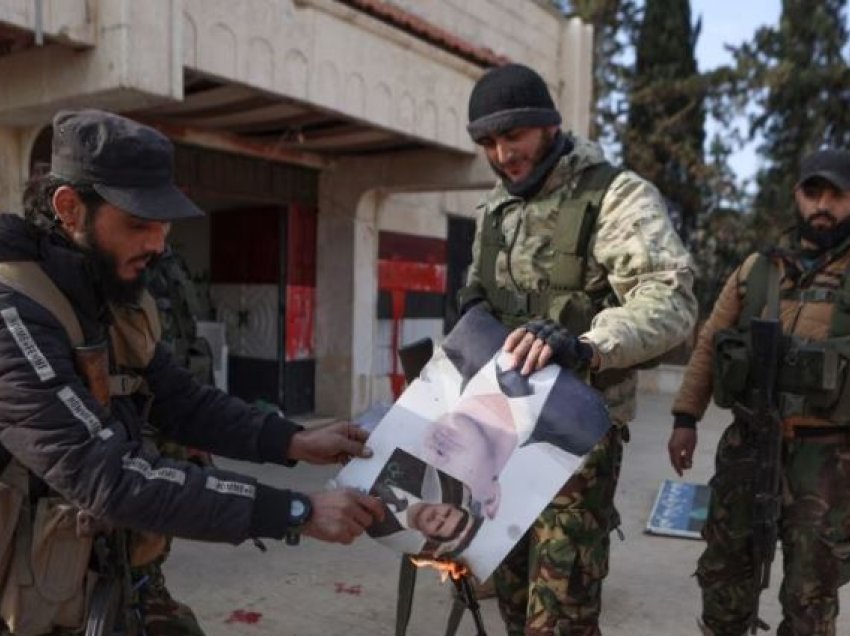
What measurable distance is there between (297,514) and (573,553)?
833mm

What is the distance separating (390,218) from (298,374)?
1756 millimetres

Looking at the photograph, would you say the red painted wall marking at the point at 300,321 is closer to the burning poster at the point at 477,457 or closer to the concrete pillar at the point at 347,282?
the concrete pillar at the point at 347,282

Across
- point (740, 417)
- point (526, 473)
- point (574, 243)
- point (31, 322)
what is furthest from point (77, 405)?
point (740, 417)

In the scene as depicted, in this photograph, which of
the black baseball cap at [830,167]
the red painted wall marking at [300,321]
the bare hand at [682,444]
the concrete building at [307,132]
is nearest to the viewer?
the black baseball cap at [830,167]

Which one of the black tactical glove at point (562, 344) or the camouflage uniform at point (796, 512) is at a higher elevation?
the black tactical glove at point (562, 344)

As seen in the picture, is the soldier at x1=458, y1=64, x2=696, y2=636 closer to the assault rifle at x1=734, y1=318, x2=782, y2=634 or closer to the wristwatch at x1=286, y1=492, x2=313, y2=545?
the assault rifle at x1=734, y1=318, x2=782, y2=634

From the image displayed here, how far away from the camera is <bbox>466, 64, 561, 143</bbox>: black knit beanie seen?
79.2 inches

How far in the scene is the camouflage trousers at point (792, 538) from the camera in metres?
2.44

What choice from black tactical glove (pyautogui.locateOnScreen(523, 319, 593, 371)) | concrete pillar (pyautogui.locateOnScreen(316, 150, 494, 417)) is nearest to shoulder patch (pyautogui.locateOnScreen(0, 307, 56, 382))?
black tactical glove (pyautogui.locateOnScreen(523, 319, 593, 371))

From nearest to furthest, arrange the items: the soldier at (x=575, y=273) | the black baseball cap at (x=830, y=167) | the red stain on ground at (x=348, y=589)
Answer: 1. the soldier at (x=575, y=273)
2. the black baseball cap at (x=830, y=167)
3. the red stain on ground at (x=348, y=589)

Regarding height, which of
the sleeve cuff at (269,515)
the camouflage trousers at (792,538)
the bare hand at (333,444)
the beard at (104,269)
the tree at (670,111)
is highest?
the tree at (670,111)

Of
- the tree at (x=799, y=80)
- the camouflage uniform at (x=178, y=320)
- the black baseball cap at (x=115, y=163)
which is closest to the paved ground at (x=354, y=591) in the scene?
the camouflage uniform at (x=178, y=320)

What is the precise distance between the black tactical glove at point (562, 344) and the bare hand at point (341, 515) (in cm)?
46

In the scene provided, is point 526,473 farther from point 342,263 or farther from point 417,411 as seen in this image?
point 342,263
